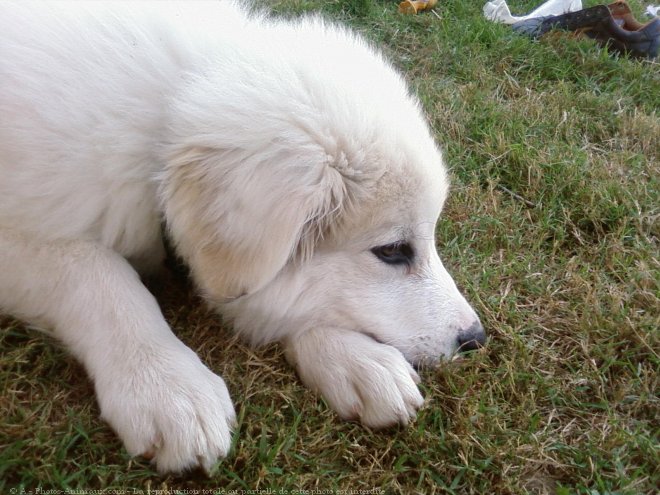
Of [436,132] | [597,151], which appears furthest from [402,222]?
[597,151]

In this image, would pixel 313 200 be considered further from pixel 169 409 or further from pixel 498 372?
pixel 498 372

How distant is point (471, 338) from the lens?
2.20 meters

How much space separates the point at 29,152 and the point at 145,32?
577 millimetres

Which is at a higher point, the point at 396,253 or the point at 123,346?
the point at 396,253

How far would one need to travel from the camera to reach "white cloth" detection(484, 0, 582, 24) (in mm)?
5234

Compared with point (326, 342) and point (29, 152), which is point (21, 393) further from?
point (326, 342)

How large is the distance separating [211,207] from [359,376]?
696mm

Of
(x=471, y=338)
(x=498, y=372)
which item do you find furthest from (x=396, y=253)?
(x=498, y=372)

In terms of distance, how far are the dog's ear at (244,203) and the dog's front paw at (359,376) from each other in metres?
0.34

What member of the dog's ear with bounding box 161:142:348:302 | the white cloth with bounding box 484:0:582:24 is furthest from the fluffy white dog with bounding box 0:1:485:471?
the white cloth with bounding box 484:0:582:24

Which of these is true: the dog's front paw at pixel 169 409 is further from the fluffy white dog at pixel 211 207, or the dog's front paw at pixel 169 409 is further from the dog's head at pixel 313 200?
the dog's head at pixel 313 200

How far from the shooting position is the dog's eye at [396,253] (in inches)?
84.5

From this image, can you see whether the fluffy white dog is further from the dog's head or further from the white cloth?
the white cloth

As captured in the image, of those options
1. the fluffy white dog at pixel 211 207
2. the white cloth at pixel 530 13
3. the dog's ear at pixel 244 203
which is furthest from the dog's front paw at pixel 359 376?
the white cloth at pixel 530 13
